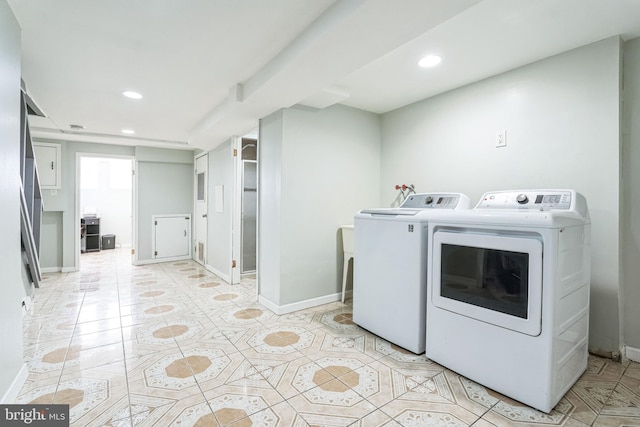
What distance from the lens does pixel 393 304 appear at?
2303 millimetres

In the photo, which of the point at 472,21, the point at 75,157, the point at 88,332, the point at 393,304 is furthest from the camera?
the point at 75,157

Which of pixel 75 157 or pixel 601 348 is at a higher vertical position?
pixel 75 157

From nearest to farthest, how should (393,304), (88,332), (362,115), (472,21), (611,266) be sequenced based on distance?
(472,21)
(611,266)
(393,304)
(88,332)
(362,115)

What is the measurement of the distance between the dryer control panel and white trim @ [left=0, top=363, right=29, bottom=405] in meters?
2.98

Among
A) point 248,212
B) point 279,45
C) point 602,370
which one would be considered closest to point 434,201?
point 602,370

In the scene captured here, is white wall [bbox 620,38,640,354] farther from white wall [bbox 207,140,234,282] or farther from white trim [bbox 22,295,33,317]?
white trim [bbox 22,295,33,317]

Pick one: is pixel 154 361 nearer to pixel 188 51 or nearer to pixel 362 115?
pixel 188 51

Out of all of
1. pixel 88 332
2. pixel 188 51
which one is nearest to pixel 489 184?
pixel 188 51

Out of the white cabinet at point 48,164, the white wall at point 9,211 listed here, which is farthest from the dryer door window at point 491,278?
the white cabinet at point 48,164

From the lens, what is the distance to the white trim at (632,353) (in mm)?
2033

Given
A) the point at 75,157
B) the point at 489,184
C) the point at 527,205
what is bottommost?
the point at 527,205

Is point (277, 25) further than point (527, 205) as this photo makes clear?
No

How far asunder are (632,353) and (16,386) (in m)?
3.81

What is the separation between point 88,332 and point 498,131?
12.7ft
